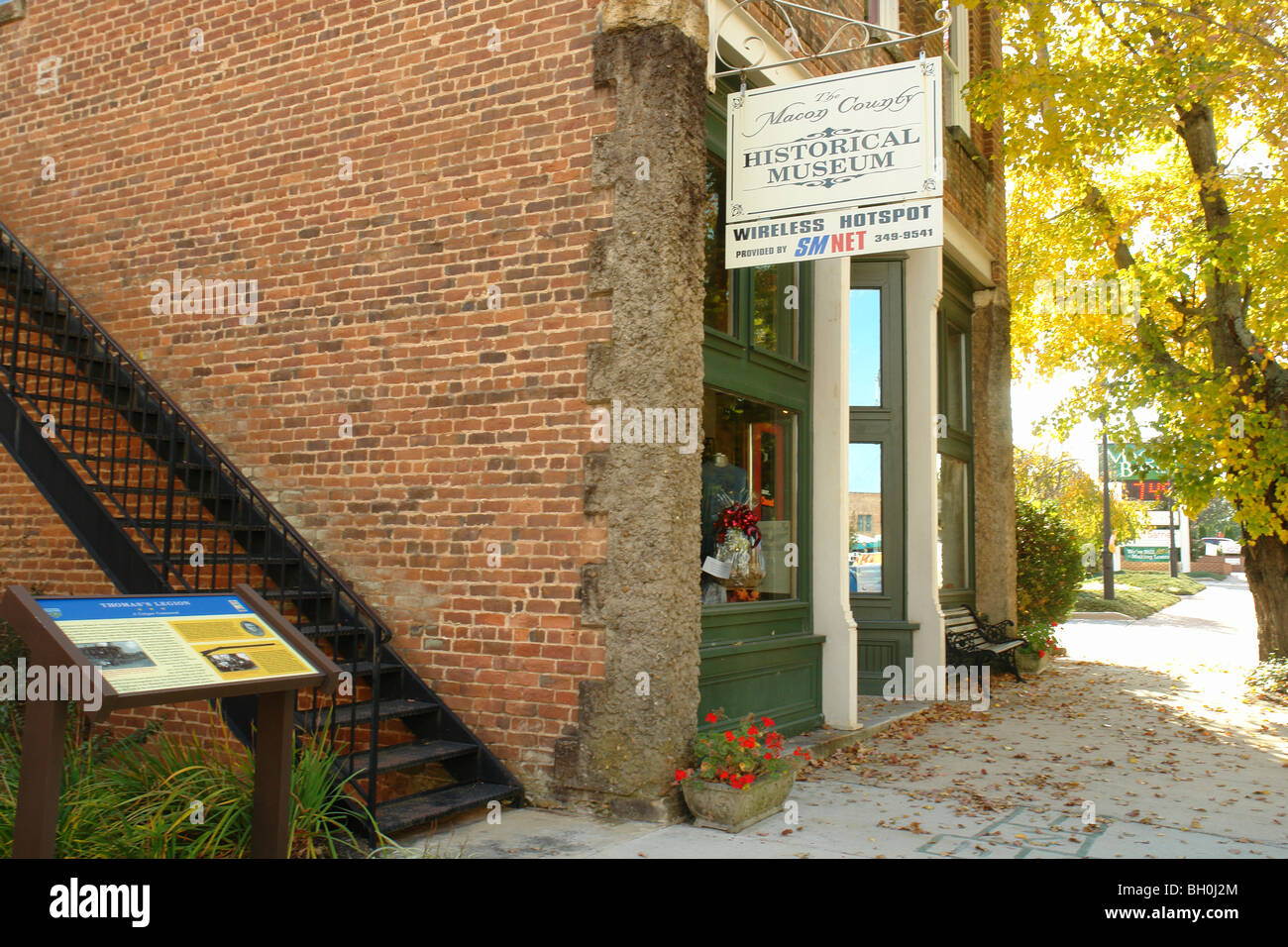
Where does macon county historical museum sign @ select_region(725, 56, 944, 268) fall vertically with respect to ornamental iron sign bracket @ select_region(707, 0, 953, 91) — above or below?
below

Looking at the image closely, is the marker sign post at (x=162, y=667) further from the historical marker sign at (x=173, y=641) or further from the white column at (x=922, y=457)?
the white column at (x=922, y=457)

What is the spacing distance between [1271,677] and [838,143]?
30.1ft

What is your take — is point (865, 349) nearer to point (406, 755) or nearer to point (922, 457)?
point (922, 457)

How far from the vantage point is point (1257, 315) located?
41.7ft

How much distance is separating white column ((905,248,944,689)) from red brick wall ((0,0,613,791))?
19.4ft

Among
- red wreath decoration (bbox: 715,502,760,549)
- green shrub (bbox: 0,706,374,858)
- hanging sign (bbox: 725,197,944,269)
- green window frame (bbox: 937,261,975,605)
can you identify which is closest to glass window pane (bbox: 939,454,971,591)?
green window frame (bbox: 937,261,975,605)

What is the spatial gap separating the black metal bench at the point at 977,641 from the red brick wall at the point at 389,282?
6940 mm

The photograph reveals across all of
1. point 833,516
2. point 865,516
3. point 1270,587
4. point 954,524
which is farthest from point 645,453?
point 1270,587

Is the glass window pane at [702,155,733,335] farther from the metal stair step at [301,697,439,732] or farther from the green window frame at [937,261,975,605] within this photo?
the green window frame at [937,261,975,605]

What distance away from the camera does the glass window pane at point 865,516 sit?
11.7 m

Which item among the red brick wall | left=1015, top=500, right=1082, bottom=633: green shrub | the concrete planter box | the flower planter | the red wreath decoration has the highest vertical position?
the red brick wall

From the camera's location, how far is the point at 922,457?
37.8 feet

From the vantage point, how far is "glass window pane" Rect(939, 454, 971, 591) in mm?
13320
